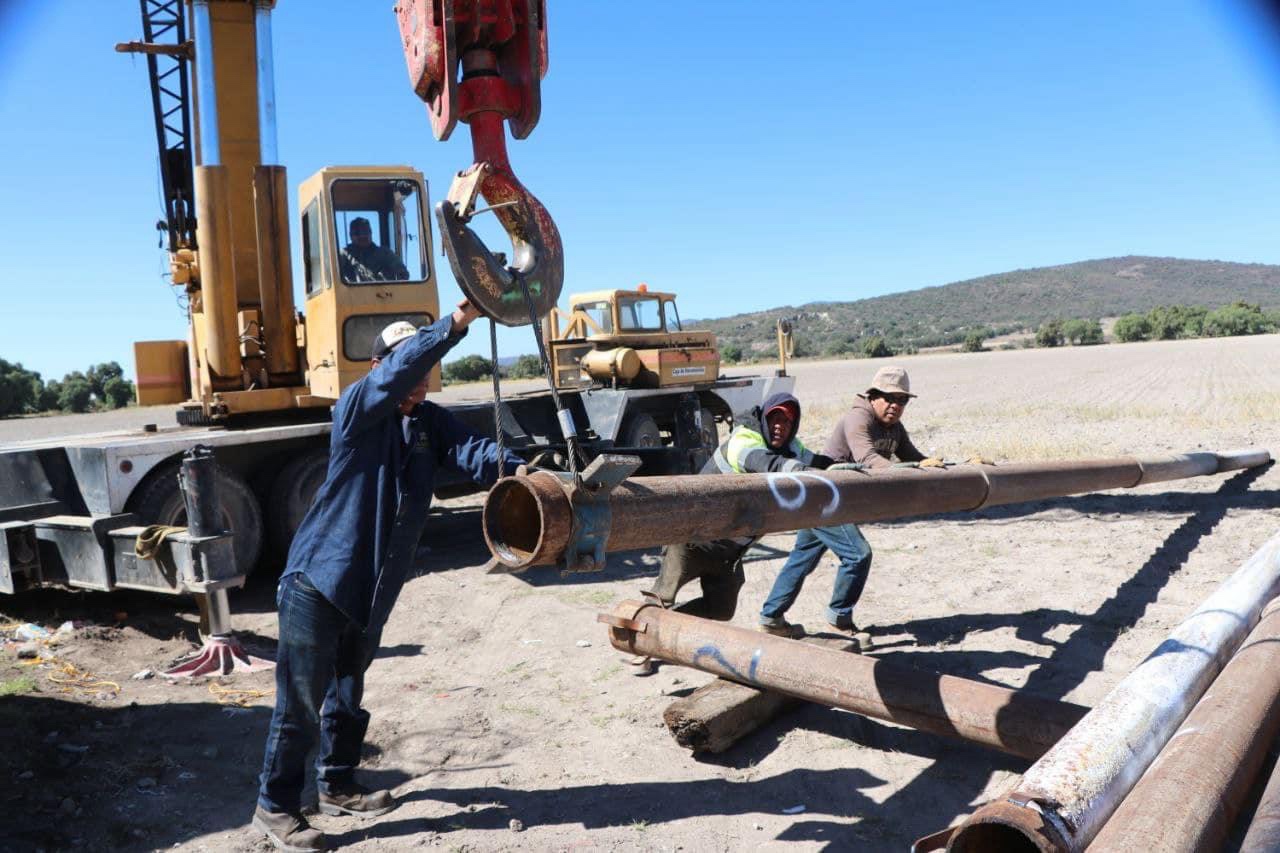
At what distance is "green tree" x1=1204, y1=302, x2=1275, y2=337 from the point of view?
62219 mm

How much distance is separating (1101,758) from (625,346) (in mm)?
10328

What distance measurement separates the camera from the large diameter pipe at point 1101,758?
2.03 metres

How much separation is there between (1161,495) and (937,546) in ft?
9.65

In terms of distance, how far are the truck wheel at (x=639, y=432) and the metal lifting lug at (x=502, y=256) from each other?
731 centimetres

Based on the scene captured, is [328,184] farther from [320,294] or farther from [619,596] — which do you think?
[619,596]

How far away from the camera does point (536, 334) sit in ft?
8.69

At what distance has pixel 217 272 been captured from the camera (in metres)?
7.37

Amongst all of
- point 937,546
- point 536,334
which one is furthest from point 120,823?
point 937,546

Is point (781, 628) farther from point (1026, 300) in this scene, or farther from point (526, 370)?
point (1026, 300)

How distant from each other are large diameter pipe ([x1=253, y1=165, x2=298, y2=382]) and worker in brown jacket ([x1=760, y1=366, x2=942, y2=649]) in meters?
4.78

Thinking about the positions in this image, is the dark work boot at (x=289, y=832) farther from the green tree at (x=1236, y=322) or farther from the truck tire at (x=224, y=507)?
the green tree at (x=1236, y=322)

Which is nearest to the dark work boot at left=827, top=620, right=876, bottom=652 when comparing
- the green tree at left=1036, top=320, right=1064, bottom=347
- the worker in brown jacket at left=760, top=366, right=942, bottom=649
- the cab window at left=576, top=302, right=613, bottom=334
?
the worker in brown jacket at left=760, top=366, right=942, bottom=649

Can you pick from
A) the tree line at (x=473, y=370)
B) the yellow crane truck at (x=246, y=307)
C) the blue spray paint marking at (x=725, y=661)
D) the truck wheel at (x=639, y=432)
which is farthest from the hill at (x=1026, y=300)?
the blue spray paint marking at (x=725, y=661)

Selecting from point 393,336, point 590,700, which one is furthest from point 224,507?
point 393,336
